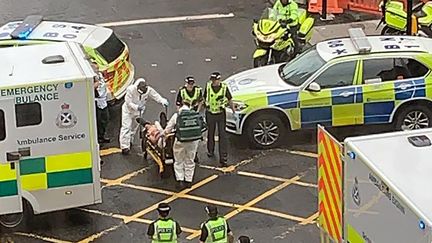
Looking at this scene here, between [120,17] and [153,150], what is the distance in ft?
31.2

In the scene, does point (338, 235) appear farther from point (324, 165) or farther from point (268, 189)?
point (268, 189)

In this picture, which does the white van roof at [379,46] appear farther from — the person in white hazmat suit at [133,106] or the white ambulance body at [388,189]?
the white ambulance body at [388,189]

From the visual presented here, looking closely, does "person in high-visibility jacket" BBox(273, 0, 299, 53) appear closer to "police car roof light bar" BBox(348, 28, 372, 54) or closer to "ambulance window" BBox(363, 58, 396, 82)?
"police car roof light bar" BBox(348, 28, 372, 54)

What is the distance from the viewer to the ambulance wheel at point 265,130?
54.3ft

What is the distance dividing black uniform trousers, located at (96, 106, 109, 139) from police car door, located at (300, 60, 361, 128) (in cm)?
319

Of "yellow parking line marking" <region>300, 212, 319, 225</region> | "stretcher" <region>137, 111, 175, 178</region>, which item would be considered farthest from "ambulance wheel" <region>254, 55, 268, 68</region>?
"yellow parking line marking" <region>300, 212, 319, 225</region>

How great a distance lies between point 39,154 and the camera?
13.5 metres

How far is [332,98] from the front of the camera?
16.4 metres

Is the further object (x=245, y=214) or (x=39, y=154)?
(x=245, y=214)

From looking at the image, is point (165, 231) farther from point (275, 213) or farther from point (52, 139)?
point (275, 213)

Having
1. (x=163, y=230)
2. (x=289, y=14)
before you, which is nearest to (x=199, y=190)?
(x=163, y=230)

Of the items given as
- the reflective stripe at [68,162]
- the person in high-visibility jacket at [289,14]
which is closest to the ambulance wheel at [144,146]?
the reflective stripe at [68,162]

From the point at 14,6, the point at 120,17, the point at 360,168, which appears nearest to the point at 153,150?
the point at 360,168

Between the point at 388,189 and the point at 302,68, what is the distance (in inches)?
307
